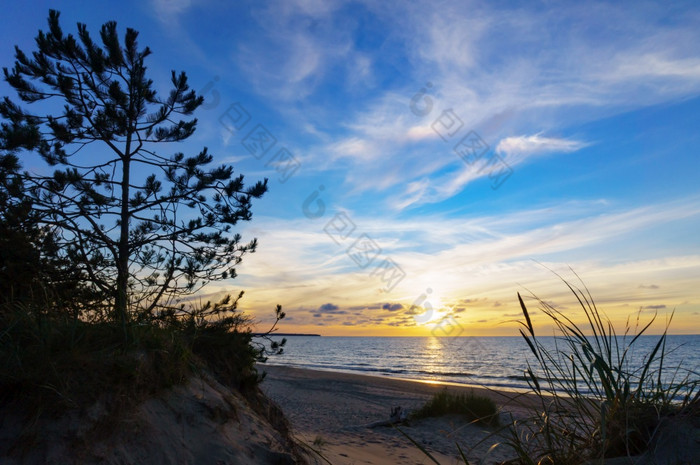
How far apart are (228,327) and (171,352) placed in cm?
133

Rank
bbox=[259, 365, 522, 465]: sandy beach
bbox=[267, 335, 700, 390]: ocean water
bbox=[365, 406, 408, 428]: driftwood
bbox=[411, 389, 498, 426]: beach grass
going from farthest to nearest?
bbox=[267, 335, 700, 390]: ocean water
bbox=[411, 389, 498, 426]: beach grass
bbox=[365, 406, 408, 428]: driftwood
bbox=[259, 365, 522, 465]: sandy beach

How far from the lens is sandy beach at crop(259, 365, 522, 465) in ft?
23.7

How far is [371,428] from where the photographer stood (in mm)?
10773

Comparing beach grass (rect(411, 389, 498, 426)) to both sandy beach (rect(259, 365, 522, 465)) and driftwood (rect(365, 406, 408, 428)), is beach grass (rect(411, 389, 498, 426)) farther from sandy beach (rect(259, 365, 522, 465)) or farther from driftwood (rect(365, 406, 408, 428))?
driftwood (rect(365, 406, 408, 428))

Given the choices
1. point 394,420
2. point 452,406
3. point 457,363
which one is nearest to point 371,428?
point 394,420

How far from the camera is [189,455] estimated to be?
3248 millimetres

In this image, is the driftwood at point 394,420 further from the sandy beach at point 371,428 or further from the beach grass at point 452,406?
the beach grass at point 452,406

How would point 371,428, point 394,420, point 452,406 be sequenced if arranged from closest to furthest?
point 371,428 → point 394,420 → point 452,406

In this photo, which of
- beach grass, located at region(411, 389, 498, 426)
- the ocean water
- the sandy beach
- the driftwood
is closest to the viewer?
the sandy beach

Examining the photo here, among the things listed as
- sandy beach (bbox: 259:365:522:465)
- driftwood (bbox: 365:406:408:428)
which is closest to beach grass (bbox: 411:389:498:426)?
sandy beach (bbox: 259:365:522:465)

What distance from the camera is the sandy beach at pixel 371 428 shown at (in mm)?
7238

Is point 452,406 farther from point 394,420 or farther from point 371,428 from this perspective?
point 371,428

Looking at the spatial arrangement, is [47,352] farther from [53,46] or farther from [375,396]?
[375,396]

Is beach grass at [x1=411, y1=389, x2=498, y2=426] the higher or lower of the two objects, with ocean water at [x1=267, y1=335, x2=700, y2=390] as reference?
higher
